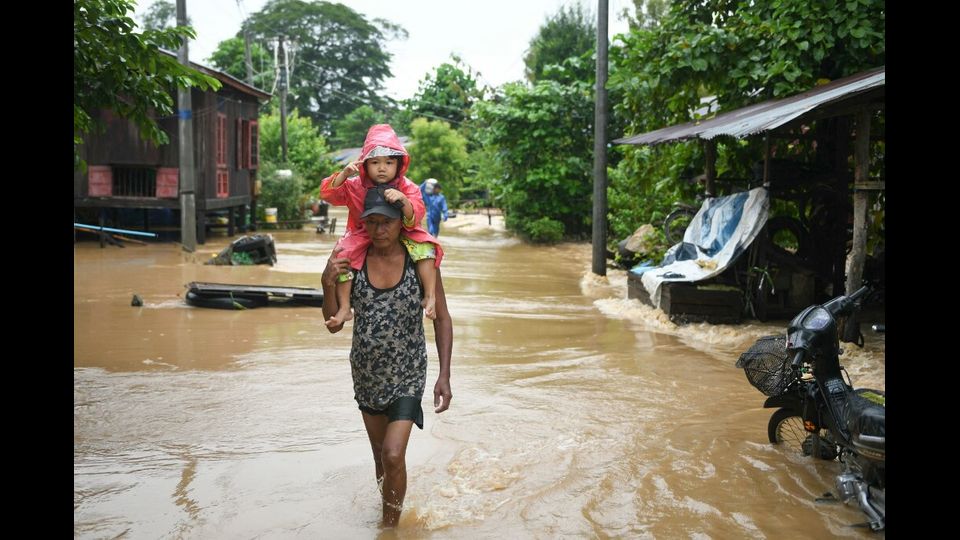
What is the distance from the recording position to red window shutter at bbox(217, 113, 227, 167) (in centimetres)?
2442

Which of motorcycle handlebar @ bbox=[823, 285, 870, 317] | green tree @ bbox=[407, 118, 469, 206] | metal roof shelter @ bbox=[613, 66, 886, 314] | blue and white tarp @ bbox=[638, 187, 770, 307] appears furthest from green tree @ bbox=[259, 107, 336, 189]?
motorcycle handlebar @ bbox=[823, 285, 870, 317]

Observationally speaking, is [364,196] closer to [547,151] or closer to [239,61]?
[547,151]

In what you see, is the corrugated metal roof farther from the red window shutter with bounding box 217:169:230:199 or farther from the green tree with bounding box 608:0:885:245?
the red window shutter with bounding box 217:169:230:199

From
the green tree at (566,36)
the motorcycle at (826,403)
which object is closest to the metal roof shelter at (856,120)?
the motorcycle at (826,403)

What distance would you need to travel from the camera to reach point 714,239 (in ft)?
38.0

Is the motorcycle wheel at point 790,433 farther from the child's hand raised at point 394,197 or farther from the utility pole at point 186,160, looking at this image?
the utility pole at point 186,160

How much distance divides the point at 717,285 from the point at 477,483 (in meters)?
6.39

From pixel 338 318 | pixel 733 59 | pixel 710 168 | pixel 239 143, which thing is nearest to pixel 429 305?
pixel 338 318

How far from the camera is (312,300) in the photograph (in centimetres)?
1300

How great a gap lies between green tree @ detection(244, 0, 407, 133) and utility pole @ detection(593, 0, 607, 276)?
1794 inches

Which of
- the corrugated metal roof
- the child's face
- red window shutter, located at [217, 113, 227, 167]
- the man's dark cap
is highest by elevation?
red window shutter, located at [217, 113, 227, 167]

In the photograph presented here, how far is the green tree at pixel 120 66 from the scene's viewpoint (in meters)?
6.80

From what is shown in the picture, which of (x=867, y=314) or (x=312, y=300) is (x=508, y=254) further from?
(x=867, y=314)
